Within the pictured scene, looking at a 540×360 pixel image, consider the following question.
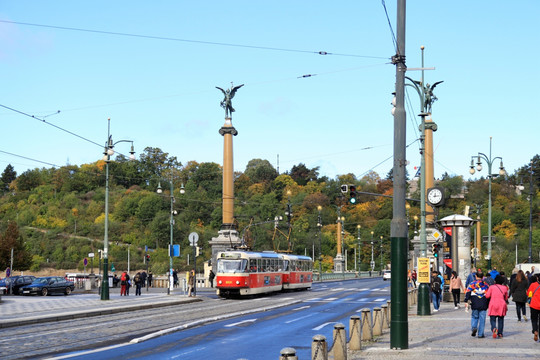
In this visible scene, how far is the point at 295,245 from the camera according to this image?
115 meters

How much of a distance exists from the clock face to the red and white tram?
14.7 meters

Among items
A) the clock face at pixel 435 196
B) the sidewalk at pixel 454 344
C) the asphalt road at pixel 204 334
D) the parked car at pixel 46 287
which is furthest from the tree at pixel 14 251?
the sidewalk at pixel 454 344

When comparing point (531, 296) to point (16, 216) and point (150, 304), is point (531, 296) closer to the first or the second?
point (150, 304)

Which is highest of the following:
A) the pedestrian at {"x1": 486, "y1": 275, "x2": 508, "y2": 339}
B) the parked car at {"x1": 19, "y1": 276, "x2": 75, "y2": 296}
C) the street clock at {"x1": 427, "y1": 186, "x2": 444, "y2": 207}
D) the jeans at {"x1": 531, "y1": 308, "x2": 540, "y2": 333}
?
the street clock at {"x1": 427, "y1": 186, "x2": 444, "y2": 207}

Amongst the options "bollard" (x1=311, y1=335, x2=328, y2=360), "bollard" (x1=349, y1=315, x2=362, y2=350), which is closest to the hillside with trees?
"bollard" (x1=349, y1=315, x2=362, y2=350)

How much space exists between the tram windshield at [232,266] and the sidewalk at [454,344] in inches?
723

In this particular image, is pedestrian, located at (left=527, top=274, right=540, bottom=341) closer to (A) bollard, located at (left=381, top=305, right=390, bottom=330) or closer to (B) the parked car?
(A) bollard, located at (left=381, top=305, right=390, bottom=330)

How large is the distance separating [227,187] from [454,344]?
43835mm

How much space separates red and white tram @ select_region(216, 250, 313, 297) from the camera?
40.4 m

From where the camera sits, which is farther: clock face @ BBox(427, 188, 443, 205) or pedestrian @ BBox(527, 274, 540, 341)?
clock face @ BBox(427, 188, 443, 205)

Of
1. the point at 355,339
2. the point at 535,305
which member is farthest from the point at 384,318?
the point at 355,339

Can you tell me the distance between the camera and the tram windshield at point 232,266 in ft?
133

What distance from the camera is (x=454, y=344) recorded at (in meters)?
16.2

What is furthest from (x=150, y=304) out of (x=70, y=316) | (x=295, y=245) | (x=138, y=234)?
(x=138, y=234)
